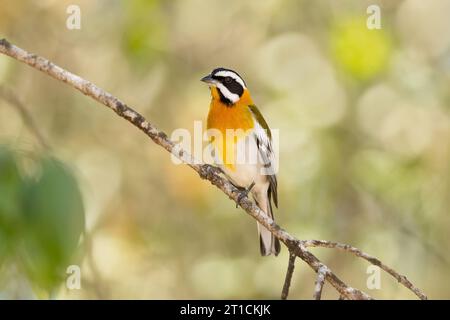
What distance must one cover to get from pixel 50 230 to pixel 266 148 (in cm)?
270

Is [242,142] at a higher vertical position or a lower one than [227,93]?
lower

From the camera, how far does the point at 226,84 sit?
496 cm

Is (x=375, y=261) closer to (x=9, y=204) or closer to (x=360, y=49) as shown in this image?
(x=9, y=204)

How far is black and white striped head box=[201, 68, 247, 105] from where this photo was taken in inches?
194

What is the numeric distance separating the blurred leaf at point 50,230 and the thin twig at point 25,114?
4.94 ft

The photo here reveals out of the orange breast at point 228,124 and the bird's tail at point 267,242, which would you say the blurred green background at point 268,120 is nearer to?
the bird's tail at point 267,242

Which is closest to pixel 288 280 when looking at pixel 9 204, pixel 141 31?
pixel 9 204

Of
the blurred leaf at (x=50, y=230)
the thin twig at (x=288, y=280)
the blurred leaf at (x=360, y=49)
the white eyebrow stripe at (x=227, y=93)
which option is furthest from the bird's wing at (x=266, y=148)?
the blurred leaf at (x=50, y=230)

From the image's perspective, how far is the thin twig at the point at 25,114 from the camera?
13.7ft

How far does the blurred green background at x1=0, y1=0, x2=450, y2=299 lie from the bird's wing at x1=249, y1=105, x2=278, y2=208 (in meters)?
1.26

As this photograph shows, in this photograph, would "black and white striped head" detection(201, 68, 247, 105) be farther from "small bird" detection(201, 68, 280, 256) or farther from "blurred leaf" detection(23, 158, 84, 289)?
"blurred leaf" detection(23, 158, 84, 289)

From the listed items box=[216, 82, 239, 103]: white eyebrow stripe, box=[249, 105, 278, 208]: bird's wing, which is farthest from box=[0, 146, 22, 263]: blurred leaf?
box=[216, 82, 239, 103]: white eyebrow stripe

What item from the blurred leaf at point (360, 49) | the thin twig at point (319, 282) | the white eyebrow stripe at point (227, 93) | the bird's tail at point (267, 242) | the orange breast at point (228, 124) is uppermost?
the blurred leaf at point (360, 49)

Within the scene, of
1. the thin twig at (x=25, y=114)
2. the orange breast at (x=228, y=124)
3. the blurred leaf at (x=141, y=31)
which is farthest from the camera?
the blurred leaf at (x=141, y=31)
